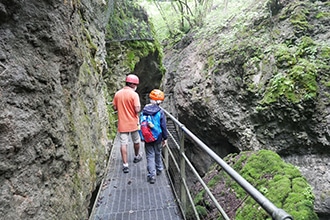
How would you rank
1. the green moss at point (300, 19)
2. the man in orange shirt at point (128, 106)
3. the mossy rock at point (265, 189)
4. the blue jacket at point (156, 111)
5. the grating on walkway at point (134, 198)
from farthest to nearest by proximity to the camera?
the green moss at point (300, 19)
the man in orange shirt at point (128, 106)
the blue jacket at point (156, 111)
the grating on walkway at point (134, 198)
the mossy rock at point (265, 189)

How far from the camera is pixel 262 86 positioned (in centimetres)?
Result: 632

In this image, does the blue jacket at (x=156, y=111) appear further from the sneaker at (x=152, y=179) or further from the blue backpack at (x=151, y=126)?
the sneaker at (x=152, y=179)

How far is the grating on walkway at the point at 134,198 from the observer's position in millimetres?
3654

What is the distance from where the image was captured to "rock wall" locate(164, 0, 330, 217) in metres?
5.42

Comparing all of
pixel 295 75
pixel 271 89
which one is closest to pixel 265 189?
pixel 271 89

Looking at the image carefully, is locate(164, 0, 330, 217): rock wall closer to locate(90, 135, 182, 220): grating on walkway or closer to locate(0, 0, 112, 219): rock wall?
locate(90, 135, 182, 220): grating on walkway

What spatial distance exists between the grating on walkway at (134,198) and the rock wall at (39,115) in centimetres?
130

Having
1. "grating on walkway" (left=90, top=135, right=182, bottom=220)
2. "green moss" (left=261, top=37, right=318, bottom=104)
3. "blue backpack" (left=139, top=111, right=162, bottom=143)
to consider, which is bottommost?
"grating on walkway" (left=90, top=135, right=182, bottom=220)

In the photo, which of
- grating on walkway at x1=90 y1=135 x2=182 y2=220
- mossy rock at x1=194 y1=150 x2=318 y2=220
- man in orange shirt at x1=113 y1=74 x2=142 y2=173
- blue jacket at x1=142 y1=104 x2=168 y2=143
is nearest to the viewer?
mossy rock at x1=194 y1=150 x2=318 y2=220

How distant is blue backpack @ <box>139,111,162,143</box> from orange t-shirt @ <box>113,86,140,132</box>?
2.07 ft

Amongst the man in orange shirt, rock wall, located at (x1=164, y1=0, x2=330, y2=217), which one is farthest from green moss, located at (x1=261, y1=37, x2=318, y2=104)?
the man in orange shirt

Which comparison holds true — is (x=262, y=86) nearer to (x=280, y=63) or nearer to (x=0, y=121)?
(x=280, y=63)

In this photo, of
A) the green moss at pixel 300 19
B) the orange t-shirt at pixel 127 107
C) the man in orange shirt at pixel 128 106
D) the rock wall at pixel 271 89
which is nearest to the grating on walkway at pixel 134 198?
the man in orange shirt at pixel 128 106

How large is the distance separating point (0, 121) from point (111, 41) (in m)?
7.82
